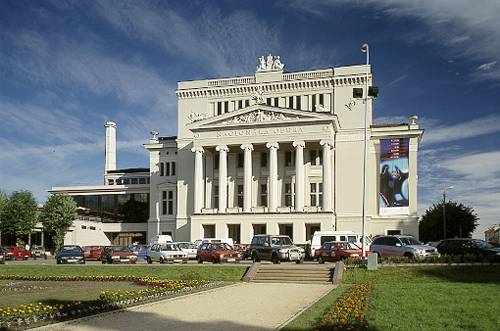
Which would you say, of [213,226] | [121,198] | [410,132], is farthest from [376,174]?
[121,198]

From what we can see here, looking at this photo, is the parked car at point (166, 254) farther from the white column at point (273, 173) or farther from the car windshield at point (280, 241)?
the white column at point (273, 173)

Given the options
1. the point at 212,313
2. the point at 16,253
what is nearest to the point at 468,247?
the point at 212,313

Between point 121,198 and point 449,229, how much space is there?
52.0 m

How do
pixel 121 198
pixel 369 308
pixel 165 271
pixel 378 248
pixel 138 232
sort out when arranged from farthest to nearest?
pixel 121 198
pixel 138 232
pixel 378 248
pixel 165 271
pixel 369 308

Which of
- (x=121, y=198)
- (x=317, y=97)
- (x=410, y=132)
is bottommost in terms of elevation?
(x=121, y=198)

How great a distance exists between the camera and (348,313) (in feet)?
49.9

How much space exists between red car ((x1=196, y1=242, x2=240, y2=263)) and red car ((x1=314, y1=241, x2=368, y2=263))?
6195mm

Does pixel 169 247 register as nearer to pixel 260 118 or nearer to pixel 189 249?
pixel 189 249

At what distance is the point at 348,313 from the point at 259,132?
53890mm

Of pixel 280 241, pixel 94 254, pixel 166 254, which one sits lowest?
pixel 94 254

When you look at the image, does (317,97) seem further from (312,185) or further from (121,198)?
(121,198)

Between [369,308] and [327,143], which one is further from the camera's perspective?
[327,143]

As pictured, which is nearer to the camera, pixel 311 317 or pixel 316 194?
pixel 311 317

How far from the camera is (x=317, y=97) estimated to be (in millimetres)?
72688
